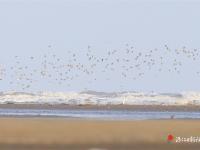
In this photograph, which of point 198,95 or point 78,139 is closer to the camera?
point 78,139

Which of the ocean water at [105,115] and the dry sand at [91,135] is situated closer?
the dry sand at [91,135]

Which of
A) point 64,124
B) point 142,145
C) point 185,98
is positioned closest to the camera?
point 142,145

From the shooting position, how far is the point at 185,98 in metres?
105

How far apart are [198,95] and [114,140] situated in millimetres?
80212

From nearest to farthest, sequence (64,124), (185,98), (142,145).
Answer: (142,145) < (64,124) < (185,98)

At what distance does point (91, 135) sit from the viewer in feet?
98.9

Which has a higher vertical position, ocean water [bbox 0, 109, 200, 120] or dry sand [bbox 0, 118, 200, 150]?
dry sand [bbox 0, 118, 200, 150]

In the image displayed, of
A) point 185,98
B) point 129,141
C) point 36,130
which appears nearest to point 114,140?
point 129,141

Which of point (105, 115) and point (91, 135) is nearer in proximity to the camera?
point (91, 135)

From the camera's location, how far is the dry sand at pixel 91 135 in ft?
95.3

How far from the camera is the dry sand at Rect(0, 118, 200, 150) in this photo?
2906 centimetres

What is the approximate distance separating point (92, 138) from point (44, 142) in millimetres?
1404

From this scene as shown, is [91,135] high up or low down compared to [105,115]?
up

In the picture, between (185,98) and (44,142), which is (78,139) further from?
(185,98)
